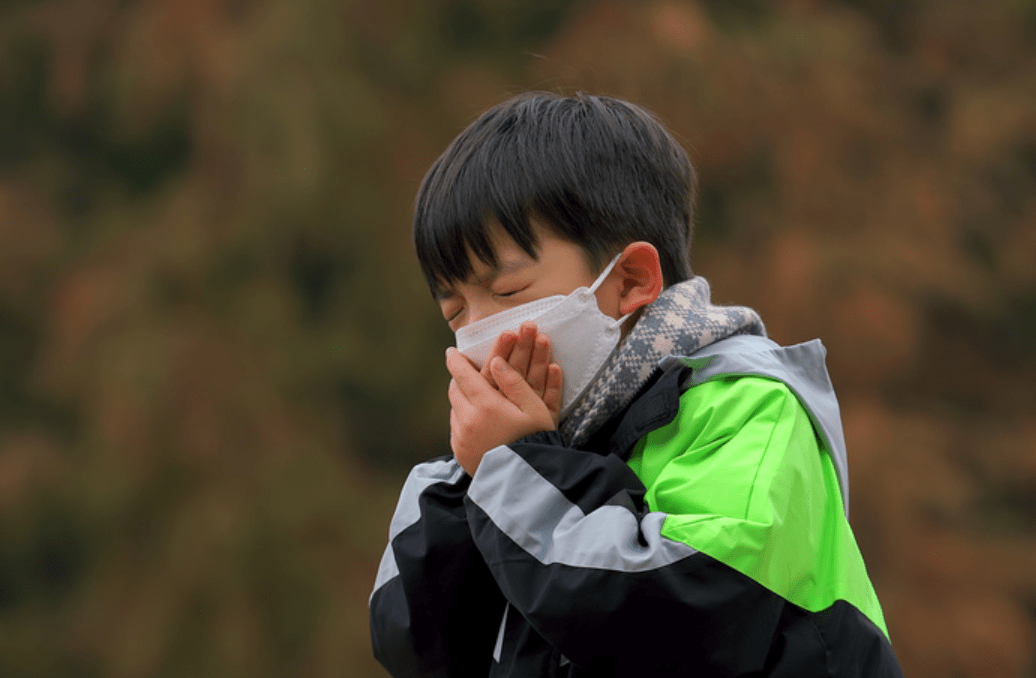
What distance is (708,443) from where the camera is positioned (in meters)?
1.17

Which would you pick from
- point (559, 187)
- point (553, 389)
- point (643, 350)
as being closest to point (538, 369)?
point (553, 389)

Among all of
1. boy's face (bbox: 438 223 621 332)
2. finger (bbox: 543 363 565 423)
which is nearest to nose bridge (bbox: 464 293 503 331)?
boy's face (bbox: 438 223 621 332)

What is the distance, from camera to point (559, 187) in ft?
4.53

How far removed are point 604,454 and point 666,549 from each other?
0.30m

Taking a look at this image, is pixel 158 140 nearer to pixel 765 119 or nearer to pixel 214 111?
pixel 214 111

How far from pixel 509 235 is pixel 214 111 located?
312cm

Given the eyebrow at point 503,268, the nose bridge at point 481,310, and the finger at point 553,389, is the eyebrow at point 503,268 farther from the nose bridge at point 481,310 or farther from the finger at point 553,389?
the finger at point 553,389

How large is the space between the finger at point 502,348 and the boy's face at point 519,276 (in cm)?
6

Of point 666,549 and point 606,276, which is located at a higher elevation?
point 606,276

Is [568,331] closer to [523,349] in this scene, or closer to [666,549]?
[523,349]

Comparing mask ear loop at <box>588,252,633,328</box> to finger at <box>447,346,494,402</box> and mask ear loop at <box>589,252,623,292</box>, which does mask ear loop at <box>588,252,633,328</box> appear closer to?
mask ear loop at <box>589,252,623,292</box>

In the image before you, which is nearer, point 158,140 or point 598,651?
point 598,651

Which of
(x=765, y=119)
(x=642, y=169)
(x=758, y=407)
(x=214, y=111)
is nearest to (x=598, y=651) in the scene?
(x=758, y=407)

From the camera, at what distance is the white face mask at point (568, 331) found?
134 cm
